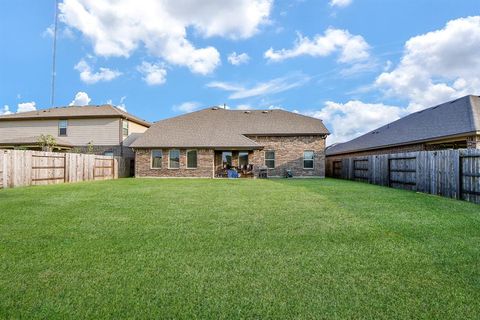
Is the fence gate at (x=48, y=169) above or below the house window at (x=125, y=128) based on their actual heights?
below

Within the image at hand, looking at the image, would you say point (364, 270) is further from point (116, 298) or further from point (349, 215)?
point (349, 215)

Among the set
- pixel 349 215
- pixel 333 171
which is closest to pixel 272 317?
pixel 349 215

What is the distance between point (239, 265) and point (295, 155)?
2124cm

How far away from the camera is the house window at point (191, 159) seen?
23844 mm

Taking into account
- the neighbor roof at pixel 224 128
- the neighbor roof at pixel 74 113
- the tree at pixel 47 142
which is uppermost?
the neighbor roof at pixel 74 113

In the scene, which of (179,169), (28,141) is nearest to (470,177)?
(179,169)

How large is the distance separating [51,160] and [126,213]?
12732 mm

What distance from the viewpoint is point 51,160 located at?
56.3ft

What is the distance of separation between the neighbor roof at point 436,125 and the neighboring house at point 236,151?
4.62m

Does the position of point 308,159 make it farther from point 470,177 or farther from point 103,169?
point 103,169

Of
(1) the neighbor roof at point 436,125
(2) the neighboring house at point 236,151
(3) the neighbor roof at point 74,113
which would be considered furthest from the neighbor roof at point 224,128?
(1) the neighbor roof at point 436,125

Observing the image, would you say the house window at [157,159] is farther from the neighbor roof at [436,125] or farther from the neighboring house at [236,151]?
the neighbor roof at [436,125]

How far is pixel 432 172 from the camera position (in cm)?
1203

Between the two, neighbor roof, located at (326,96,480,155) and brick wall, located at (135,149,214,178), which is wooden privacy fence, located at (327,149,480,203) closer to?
neighbor roof, located at (326,96,480,155)
